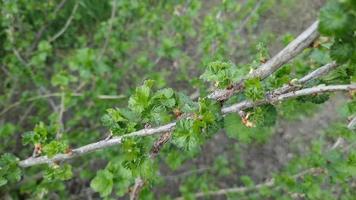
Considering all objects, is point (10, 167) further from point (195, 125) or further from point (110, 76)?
point (110, 76)

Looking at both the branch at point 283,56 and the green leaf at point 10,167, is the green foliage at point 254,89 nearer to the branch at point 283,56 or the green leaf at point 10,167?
the branch at point 283,56

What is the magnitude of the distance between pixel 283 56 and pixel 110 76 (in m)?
1.96

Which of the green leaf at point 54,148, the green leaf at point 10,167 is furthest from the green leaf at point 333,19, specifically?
the green leaf at point 10,167

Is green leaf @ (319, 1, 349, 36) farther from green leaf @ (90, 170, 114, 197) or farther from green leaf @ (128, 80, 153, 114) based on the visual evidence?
green leaf @ (90, 170, 114, 197)

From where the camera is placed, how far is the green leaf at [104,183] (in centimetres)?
152

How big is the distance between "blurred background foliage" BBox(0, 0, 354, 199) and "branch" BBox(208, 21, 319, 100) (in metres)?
0.44

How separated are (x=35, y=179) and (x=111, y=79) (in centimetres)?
73

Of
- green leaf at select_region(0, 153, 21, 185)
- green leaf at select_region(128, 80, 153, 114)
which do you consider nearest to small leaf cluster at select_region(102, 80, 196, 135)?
green leaf at select_region(128, 80, 153, 114)

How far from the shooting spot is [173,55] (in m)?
2.47

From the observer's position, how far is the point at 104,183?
5.01 feet

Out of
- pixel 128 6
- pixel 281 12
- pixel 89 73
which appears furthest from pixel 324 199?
pixel 281 12

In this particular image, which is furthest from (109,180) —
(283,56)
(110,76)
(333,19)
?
(110,76)

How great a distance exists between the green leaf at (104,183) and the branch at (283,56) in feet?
1.72

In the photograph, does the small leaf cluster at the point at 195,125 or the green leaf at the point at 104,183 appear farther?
the green leaf at the point at 104,183
